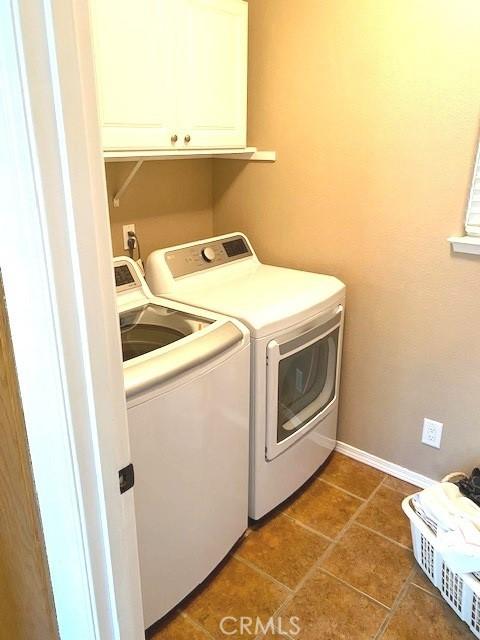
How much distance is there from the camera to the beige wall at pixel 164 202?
2.17 m

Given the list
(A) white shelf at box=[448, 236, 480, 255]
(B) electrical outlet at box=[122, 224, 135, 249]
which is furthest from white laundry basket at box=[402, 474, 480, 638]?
(B) electrical outlet at box=[122, 224, 135, 249]

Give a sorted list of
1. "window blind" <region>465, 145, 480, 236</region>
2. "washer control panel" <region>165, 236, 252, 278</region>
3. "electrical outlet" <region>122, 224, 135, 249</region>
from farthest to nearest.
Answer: "electrical outlet" <region>122, 224, 135, 249</region>
"washer control panel" <region>165, 236, 252, 278</region>
"window blind" <region>465, 145, 480, 236</region>

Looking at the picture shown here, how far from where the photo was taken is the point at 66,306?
2.21ft

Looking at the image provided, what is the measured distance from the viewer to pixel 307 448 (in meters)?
2.14

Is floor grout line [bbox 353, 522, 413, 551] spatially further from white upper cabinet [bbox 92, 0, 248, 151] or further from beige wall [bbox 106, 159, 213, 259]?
white upper cabinet [bbox 92, 0, 248, 151]

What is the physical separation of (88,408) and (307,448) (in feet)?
5.10

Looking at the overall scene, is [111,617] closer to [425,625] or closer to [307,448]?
[425,625]

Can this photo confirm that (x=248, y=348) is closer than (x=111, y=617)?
No

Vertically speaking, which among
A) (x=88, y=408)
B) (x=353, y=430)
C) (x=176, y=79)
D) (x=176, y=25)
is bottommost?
(x=353, y=430)

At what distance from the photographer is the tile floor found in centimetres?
160

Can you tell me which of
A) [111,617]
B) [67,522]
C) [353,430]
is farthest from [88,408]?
[353,430]

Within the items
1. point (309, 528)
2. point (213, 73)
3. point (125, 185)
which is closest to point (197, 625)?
point (309, 528)

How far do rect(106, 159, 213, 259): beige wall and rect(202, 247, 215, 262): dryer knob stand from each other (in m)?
0.29

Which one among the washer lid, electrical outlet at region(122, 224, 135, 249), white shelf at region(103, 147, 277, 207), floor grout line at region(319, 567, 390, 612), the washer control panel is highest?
white shelf at region(103, 147, 277, 207)
